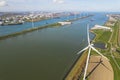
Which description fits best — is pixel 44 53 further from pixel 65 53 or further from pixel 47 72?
pixel 47 72

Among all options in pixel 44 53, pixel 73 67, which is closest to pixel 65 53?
pixel 44 53

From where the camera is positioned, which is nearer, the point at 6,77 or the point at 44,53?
the point at 6,77

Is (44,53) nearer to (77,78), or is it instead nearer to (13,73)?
(13,73)

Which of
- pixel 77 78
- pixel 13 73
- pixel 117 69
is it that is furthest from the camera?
pixel 117 69

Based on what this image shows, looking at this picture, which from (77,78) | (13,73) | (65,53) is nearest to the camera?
(77,78)

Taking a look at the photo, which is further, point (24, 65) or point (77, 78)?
point (24, 65)

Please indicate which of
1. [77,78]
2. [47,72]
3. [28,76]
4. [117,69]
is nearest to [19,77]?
[28,76]

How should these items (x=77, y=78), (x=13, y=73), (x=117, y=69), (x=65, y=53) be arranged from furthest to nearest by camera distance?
1. (x=65, y=53)
2. (x=117, y=69)
3. (x=13, y=73)
4. (x=77, y=78)

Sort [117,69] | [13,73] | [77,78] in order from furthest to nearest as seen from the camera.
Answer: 1. [117,69]
2. [13,73]
3. [77,78]
